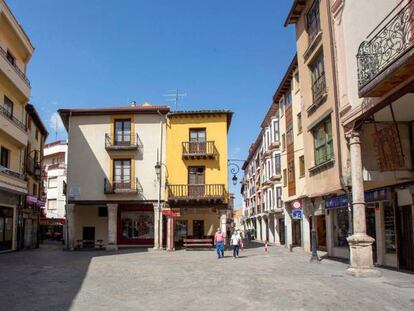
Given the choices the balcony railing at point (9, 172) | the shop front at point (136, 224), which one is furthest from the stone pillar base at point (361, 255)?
the shop front at point (136, 224)

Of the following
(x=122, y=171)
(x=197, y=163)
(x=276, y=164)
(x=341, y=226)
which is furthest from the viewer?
(x=276, y=164)

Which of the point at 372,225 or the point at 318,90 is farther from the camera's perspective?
the point at 318,90

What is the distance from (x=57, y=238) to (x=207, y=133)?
105ft

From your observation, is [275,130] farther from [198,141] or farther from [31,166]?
[31,166]

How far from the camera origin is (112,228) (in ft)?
105

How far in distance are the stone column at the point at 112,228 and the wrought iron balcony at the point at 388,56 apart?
75.1 feet

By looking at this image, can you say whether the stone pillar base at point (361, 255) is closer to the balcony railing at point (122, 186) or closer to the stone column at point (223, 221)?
the stone column at point (223, 221)

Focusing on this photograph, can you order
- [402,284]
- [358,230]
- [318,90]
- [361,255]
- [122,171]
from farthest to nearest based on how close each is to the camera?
[122,171]
[318,90]
[358,230]
[361,255]
[402,284]

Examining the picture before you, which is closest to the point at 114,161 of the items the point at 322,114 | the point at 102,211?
the point at 102,211

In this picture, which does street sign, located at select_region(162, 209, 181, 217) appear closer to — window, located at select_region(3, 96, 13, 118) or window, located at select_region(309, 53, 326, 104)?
window, located at select_region(3, 96, 13, 118)

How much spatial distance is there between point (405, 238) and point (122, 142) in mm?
22441

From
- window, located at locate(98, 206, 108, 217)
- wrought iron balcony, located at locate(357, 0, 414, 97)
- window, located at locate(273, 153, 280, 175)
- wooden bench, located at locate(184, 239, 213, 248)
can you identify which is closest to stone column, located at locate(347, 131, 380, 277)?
wrought iron balcony, located at locate(357, 0, 414, 97)

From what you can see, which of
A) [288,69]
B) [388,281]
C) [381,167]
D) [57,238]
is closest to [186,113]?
[288,69]

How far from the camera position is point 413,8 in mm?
9969
